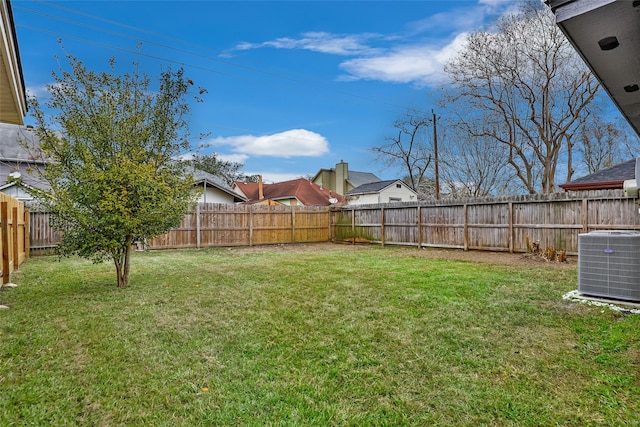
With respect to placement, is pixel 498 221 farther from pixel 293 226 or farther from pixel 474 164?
pixel 474 164

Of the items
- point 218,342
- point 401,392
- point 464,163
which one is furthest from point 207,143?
point 464,163

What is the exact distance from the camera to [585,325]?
3441 mm

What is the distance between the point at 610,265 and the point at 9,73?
7.26m

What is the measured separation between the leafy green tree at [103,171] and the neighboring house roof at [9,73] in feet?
1.65

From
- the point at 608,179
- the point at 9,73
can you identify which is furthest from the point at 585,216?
the point at 9,73

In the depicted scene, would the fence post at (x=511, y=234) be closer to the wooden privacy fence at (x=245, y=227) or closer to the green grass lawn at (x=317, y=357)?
the green grass lawn at (x=317, y=357)

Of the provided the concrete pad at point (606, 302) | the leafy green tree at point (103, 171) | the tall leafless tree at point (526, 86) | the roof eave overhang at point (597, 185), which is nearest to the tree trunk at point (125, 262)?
the leafy green tree at point (103, 171)

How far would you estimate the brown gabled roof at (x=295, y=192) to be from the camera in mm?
25781

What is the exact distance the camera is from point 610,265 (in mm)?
4195

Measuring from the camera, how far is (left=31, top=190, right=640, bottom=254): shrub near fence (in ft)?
26.7

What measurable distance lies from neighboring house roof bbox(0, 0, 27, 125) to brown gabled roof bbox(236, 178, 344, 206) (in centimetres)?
2026

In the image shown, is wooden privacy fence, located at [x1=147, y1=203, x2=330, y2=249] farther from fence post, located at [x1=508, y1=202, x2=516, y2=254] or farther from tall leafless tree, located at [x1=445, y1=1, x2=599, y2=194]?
tall leafless tree, located at [x1=445, y1=1, x2=599, y2=194]

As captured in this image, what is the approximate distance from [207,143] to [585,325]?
8.97m

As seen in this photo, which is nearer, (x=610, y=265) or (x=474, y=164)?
(x=610, y=265)
